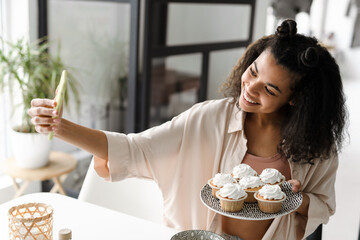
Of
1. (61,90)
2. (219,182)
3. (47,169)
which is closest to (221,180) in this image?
(219,182)

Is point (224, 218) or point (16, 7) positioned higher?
point (16, 7)

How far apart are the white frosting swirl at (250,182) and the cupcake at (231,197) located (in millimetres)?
30

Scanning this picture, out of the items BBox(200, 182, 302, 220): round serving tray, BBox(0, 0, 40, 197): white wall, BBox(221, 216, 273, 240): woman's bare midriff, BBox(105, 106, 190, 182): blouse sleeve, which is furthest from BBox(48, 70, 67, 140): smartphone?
BBox(0, 0, 40, 197): white wall

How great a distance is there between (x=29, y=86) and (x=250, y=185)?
65.3 inches

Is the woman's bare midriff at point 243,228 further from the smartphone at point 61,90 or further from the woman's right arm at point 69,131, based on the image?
the smartphone at point 61,90

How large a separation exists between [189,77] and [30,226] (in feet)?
8.48

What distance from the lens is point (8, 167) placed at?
8.49 ft

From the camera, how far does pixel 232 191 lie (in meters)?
1.22


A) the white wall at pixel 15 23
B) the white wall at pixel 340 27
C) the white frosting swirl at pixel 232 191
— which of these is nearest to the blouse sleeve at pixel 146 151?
the white frosting swirl at pixel 232 191

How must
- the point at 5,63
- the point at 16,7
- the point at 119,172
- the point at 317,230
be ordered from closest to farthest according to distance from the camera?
the point at 119,172 < the point at 317,230 < the point at 5,63 < the point at 16,7

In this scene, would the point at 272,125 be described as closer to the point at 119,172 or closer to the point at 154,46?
the point at 119,172

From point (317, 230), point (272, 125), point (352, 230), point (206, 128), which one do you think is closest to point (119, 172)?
point (206, 128)

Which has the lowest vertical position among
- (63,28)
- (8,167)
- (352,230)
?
(352,230)

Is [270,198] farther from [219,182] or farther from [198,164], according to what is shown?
[198,164]
